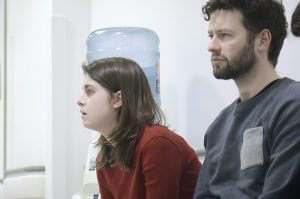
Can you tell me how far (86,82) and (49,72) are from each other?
1.08m

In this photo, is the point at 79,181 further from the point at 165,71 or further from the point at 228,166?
the point at 228,166

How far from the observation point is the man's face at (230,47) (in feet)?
3.90

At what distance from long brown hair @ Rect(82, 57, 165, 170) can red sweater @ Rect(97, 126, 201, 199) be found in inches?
2.3

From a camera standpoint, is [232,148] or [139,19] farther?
[139,19]

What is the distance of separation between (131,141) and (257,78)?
1.77 ft

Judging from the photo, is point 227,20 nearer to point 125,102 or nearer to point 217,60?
point 217,60

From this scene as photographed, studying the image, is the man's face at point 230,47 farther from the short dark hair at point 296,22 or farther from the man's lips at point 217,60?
the short dark hair at point 296,22

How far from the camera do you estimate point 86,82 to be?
1670mm

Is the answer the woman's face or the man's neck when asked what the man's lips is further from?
the woman's face

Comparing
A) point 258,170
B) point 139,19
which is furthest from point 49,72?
point 258,170

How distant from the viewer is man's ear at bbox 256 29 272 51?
1205 millimetres

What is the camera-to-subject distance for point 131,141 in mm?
1531

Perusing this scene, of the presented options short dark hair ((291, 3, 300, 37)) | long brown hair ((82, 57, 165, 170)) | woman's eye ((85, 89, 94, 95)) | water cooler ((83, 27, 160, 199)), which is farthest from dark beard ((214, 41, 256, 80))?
water cooler ((83, 27, 160, 199))

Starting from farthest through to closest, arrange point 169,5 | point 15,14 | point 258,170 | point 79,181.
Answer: point 15,14
point 79,181
point 169,5
point 258,170
